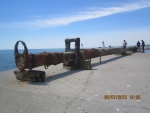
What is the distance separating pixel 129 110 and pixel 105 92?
1671 millimetres

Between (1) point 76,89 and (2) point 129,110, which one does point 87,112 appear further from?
(1) point 76,89

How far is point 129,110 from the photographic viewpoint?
189 inches

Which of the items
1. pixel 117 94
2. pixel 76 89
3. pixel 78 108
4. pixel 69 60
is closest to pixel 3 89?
pixel 76 89

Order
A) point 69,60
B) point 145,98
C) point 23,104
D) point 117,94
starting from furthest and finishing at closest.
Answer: point 69,60
point 117,94
point 145,98
point 23,104

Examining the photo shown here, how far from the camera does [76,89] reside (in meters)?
6.94

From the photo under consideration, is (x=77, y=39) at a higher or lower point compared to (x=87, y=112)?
higher

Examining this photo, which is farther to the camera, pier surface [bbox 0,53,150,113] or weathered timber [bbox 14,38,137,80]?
weathered timber [bbox 14,38,137,80]

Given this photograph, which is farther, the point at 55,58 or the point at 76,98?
the point at 55,58

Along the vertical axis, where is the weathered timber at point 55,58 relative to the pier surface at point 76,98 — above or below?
above

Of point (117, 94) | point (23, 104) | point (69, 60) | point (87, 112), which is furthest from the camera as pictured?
point (69, 60)

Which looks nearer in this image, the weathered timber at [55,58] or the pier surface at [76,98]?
the pier surface at [76,98]

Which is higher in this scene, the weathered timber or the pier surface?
the weathered timber

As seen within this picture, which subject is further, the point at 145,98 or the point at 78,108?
the point at 145,98

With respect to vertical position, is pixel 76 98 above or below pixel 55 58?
below
